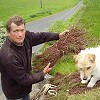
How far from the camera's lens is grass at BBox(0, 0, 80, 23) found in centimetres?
4178

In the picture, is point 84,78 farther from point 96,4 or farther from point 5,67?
point 96,4

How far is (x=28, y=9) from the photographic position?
168 ft

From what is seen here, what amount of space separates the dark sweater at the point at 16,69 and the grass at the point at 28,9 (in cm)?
3114

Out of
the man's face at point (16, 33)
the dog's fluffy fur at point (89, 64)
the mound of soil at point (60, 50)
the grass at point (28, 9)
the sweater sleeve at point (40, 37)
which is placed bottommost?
the grass at point (28, 9)

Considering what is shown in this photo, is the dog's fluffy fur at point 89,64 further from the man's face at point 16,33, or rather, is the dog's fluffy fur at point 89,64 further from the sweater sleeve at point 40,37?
the man's face at point 16,33

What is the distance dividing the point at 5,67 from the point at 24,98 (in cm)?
115

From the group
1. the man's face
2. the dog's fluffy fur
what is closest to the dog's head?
the dog's fluffy fur

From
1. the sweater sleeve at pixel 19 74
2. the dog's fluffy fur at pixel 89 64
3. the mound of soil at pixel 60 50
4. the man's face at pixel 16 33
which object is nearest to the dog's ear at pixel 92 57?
the dog's fluffy fur at pixel 89 64

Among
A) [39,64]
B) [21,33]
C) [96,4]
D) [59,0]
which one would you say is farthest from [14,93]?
[59,0]

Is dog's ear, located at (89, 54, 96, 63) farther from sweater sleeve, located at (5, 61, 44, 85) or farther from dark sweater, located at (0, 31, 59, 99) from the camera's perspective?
sweater sleeve, located at (5, 61, 44, 85)

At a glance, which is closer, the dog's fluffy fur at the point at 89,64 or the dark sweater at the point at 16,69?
the dark sweater at the point at 16,69

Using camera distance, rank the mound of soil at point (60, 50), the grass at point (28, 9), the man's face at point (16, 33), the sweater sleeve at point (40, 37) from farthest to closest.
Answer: the grass at point (28, 9)
the mound of soil at point (60, 50)
the sweater sleeve at point (40, 37)
the man's face at point (16, 33)

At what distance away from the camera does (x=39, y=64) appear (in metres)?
9.84

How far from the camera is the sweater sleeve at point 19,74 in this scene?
5.52 metres
